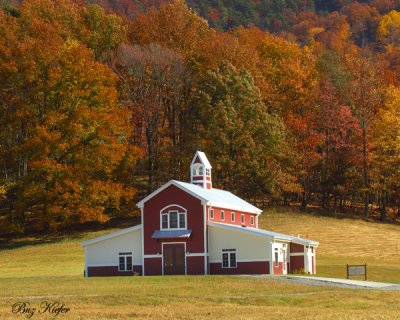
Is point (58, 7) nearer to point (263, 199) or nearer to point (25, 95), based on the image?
point (25, 95)

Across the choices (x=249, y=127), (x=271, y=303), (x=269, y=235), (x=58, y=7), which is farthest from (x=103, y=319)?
(x=58, y=7)

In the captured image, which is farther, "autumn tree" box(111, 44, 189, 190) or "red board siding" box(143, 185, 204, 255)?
"autumn tree" box(111, 44, 189, 190)

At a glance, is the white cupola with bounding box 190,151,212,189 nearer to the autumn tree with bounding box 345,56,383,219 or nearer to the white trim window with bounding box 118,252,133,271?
the white trim window with bounding box 118,252,133,271

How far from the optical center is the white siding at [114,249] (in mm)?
61406

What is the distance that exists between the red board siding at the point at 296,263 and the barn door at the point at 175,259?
7.92 meters

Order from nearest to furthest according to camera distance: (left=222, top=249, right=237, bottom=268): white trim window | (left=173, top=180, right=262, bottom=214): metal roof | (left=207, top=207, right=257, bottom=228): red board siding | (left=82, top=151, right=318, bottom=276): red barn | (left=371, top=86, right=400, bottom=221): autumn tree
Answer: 1. (left=82, top=151, right=318, bottom=276): red barn
2. (left=222, top=249, right=237, bottom=268): white trim window
3. (left=173, top=180, right=262, bottom=214): metal roof
4. (left=207, top=207, right=257, bottom=228): red board siding
5. (left=371, top=86, right=400, bottom=221): autumn tree

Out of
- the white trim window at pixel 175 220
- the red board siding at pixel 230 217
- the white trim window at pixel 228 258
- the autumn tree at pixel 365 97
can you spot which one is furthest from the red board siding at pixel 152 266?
the autumn tree at pixel 365 97

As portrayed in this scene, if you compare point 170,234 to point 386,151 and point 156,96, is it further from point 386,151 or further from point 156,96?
point 386,151

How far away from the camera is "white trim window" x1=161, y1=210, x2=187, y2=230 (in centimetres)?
6047

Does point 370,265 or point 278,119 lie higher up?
point 278,119

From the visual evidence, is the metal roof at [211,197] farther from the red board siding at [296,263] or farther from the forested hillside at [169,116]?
the forested hillside at [169,116]

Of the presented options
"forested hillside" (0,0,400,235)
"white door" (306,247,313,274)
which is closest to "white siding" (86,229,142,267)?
"white door" (306,247,313,274)

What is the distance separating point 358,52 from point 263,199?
44224 mm

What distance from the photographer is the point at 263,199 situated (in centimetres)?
9006
